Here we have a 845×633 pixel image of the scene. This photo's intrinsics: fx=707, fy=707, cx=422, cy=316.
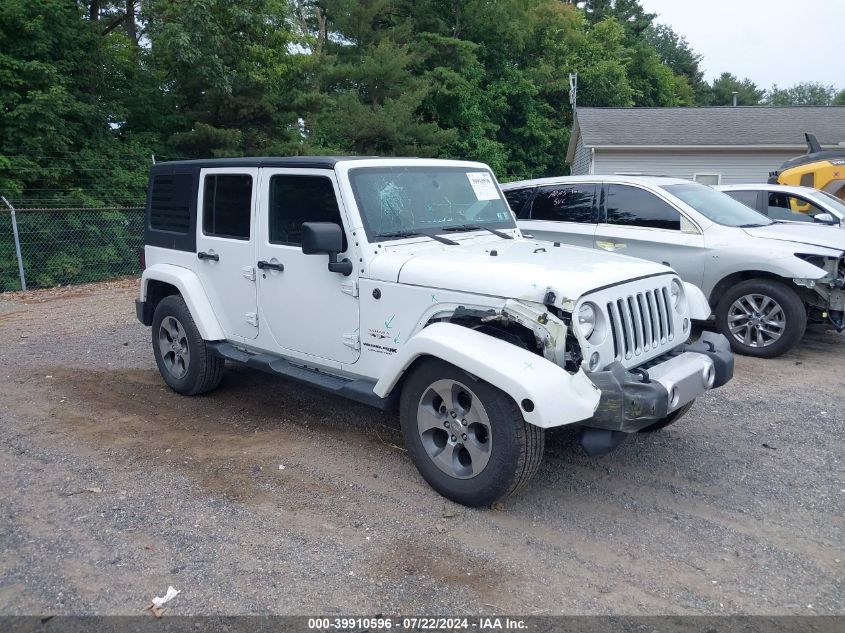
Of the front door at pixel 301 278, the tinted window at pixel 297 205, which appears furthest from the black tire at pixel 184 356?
the tinted window at pixel 297 205

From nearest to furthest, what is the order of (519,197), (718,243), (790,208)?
(718,243) < (519,197) < (790,208)

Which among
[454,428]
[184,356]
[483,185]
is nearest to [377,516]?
[454,428]

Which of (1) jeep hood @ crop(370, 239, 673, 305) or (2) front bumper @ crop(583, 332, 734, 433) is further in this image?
(1) jeep hood @ crop(370, 239, 673, 305)

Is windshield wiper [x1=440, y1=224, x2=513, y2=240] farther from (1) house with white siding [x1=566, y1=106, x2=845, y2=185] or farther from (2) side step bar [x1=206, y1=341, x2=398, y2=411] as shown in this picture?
(1) house with white siding [x1=566, y1=106, x2=845, y2=185]

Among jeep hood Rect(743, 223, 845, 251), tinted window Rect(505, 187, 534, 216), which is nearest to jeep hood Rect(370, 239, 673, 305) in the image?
jeep hood Rect(743, 223, 845, 251)

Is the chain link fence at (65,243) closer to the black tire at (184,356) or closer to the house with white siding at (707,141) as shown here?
the black tire at (184,356)

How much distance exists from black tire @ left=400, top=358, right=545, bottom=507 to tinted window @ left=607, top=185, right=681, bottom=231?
15.3ft

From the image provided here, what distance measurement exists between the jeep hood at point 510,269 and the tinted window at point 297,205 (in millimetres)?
618

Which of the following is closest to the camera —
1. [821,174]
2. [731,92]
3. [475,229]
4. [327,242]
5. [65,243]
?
[327,242]

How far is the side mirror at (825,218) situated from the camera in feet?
31.8

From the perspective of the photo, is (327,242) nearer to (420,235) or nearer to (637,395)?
(420,235)

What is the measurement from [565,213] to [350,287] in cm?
442

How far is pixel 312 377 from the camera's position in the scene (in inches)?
192

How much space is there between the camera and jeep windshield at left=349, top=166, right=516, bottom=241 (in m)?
4.70
